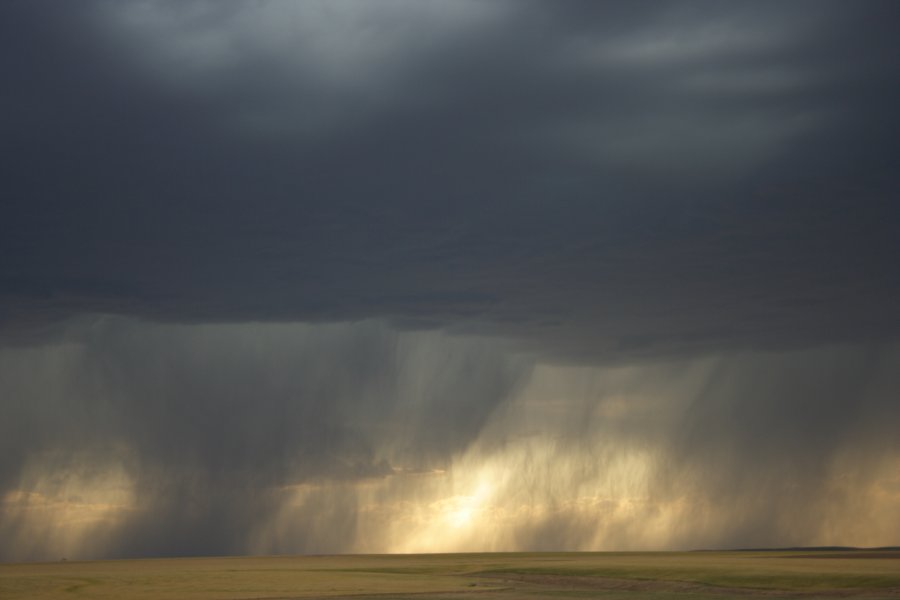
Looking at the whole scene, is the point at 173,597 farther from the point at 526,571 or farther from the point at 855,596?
the point at 526,571

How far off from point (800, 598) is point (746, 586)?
13.3m

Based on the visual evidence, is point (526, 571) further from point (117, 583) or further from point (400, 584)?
point (117, 583)

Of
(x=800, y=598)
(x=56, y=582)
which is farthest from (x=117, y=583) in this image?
(x=800, y=598)

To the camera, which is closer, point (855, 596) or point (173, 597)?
point (855, 596)

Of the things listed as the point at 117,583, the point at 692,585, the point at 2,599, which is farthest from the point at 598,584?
the point at 2,599

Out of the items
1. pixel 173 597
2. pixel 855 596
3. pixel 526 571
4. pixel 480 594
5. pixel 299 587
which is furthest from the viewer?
pixel 526 571

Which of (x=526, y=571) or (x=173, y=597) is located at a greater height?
(x=526, y=571)

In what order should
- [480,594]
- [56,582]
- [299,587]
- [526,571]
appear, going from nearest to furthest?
[480,594]
[299,587]
[56,582]
[526,571]

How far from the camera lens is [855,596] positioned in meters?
76.2

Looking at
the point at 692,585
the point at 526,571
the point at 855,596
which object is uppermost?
the point at 526,571

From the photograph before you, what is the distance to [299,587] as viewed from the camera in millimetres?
95500

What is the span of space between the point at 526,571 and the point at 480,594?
1784 inches

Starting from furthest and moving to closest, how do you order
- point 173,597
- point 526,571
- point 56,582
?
point 526,571 → point 56,582 → point 173,597

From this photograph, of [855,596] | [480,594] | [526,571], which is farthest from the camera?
[526,571]
